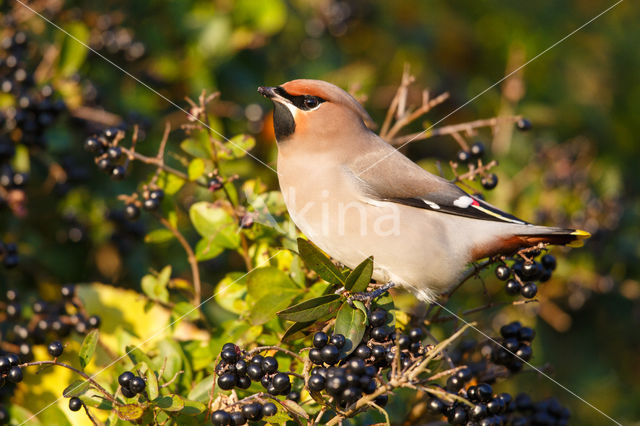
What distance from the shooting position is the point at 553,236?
257 centimetres

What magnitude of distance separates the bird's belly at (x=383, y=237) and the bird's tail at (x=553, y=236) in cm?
25

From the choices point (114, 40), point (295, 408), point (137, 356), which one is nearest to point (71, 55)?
point (114, 40)

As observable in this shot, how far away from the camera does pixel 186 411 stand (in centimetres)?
210

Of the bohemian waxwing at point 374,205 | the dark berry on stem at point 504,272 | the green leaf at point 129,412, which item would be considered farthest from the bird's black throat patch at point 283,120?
the green leaf at point 129,412

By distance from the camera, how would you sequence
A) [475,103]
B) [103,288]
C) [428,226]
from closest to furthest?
[428,226] < [103,288] < [475,103]

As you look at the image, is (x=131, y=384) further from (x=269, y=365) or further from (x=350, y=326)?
(x=350, y=326)

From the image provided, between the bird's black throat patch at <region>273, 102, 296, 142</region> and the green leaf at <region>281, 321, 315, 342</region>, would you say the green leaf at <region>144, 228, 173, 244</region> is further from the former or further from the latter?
the green leaf at <region>281, 321, 315, 342</region>

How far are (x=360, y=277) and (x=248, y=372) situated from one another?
18.0 inches

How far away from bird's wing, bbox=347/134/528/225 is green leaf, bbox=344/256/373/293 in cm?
55

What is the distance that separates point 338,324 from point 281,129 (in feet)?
3.48

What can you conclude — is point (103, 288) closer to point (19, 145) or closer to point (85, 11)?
point (19, 145)

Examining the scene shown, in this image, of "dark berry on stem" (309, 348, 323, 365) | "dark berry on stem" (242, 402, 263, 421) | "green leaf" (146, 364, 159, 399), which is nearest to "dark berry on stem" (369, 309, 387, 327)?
"dark berry on stem" (309, 348, 323, 365)

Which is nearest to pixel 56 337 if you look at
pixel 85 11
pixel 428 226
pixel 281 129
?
pixel 281 129

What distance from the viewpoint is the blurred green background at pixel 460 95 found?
3.74 meters
